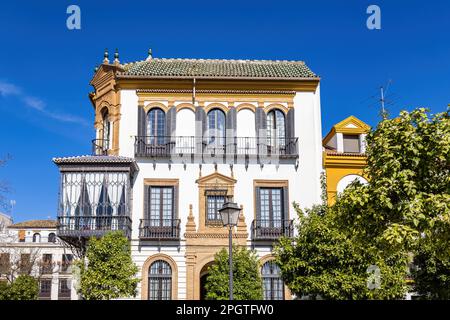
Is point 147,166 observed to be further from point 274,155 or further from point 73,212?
point 274,155

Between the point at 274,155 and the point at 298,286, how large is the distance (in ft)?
24.6

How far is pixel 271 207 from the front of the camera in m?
24.3

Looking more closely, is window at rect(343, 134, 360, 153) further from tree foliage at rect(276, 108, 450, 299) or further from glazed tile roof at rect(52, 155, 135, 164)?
tree foliage at rect(276, 108, 450, 299)

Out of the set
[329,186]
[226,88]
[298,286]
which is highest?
[226,88]

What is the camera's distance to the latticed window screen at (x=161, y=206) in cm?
2381

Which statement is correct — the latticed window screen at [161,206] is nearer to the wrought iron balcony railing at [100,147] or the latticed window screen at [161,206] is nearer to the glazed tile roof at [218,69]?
the wrought iron balcony railing at [100,147]

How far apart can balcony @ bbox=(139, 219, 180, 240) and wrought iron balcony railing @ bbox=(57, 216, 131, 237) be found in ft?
3.11

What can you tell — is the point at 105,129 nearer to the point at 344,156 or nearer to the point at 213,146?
the point at 213,146

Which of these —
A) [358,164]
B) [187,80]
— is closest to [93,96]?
[187,80]

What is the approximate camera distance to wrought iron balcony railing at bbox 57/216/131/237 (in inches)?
879

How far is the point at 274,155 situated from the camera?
24609 millimetres

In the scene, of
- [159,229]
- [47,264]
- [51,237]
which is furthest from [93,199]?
[51,237]

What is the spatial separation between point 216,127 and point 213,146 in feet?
3.15
